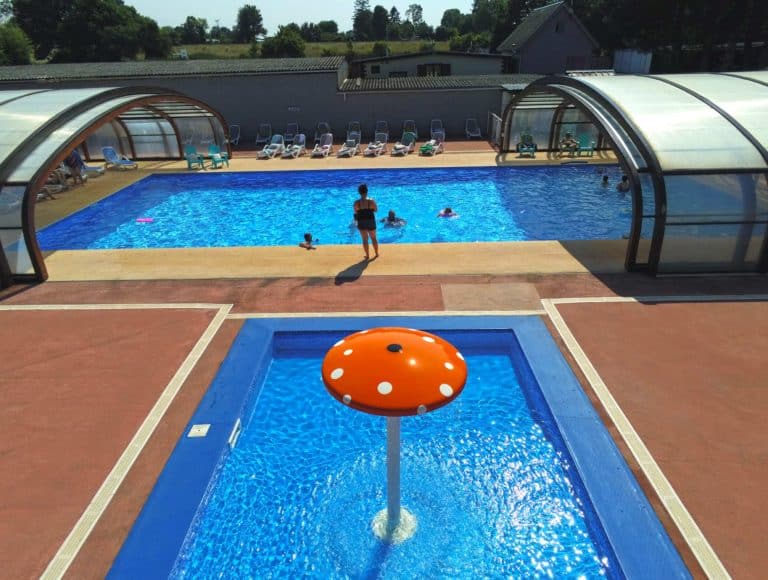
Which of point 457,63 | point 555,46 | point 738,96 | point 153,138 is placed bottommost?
point 153,138

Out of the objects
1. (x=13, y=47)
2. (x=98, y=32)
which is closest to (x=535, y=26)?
(x=13, y=47)

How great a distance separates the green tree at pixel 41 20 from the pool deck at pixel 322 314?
3127 inches

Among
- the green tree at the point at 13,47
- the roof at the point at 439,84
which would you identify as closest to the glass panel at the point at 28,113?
the roof at the point at 439,84

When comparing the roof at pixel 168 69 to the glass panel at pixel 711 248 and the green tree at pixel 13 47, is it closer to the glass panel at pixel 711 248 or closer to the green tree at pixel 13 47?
the glass panel at pixel 711 248

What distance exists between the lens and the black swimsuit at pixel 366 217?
35.8ft

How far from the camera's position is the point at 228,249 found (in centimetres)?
1256

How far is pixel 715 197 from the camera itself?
32.0 ft

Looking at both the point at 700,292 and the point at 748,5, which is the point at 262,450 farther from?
the point at 748,5

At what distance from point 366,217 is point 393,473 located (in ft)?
21.8

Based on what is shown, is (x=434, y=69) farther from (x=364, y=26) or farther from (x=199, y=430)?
(x=364, y=26)

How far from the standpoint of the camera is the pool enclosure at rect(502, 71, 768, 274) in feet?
31.7

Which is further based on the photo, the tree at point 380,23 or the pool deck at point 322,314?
the tree at point 380,23

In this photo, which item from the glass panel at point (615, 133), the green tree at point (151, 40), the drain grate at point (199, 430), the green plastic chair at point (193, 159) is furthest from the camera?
the green tree at point (151, 40)

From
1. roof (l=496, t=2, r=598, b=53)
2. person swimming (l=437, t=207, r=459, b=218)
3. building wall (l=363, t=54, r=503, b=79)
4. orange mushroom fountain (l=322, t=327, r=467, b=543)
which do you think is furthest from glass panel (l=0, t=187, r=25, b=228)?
roof (l=496, t=2, r=598, b=53)
